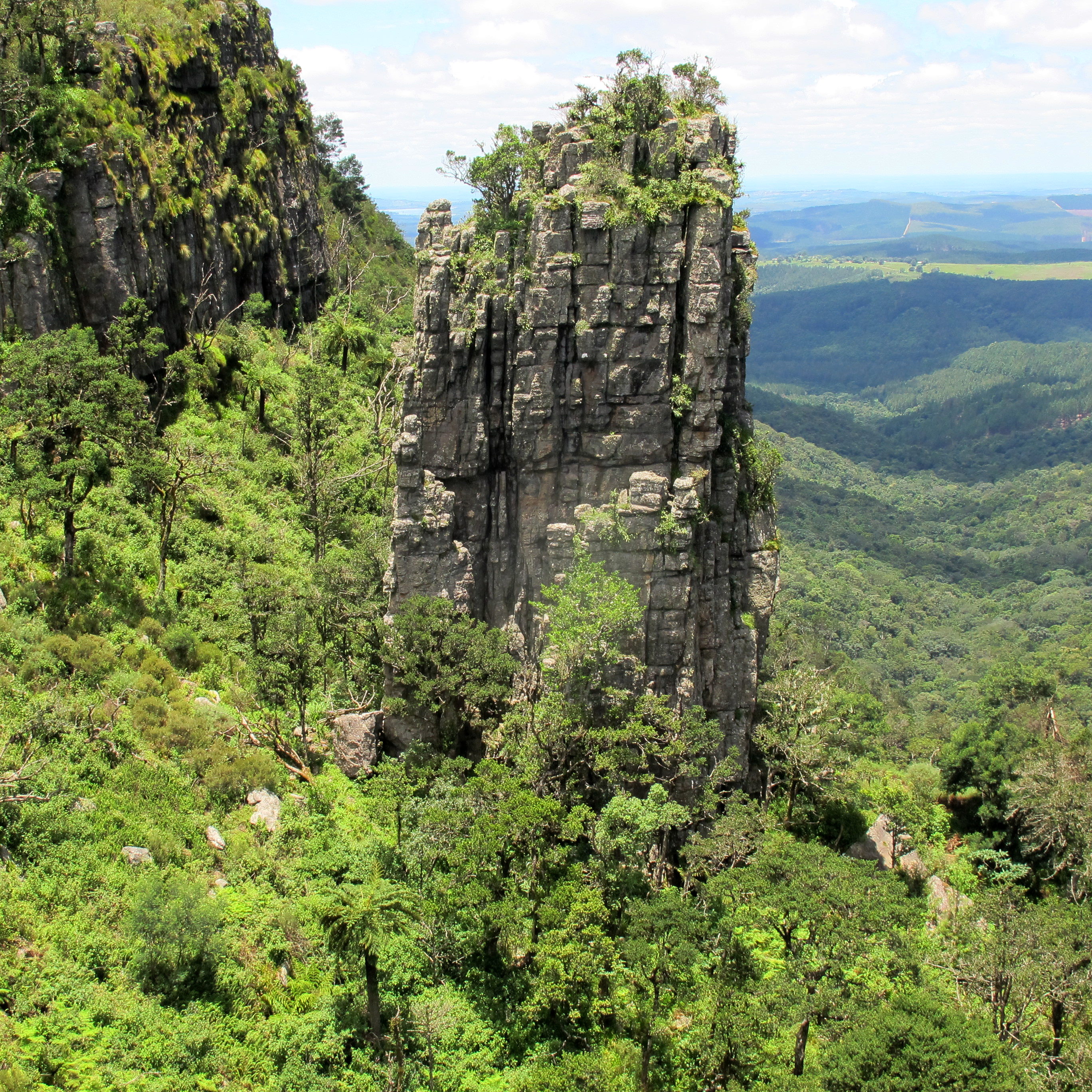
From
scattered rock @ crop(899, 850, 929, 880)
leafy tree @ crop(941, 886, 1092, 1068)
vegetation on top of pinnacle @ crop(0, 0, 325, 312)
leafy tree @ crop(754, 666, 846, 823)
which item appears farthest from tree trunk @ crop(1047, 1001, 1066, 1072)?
vegetation on top of pinnacle @ crop(0, 0, 325, 312)

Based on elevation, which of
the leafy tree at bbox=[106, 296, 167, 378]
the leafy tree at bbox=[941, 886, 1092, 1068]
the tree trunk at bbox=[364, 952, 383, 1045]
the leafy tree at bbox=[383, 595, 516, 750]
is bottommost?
the leafy tree at bbox=[941, 886, 1092, 1068]

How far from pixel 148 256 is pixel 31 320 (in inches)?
314

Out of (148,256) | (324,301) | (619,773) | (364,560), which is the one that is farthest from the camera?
(324,301)

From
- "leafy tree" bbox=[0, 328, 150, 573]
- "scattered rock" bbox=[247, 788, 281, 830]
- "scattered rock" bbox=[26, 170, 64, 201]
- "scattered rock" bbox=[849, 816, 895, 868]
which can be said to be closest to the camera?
"scattered rock" bbox=[247, 788, 281, 830]

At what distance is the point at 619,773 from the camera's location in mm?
27047

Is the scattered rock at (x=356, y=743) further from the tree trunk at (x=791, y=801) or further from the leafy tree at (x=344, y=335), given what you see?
the leafy tree at (x=344, y=335)

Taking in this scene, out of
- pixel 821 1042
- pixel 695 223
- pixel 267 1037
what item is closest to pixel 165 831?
pixel 267 1037

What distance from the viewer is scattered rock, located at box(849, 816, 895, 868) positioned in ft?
115

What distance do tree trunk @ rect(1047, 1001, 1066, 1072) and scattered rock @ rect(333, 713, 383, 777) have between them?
69.8 ft

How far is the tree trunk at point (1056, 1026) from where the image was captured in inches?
973

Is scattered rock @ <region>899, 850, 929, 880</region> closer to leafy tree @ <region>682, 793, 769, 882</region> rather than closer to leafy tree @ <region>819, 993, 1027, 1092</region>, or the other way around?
leafy tree @ <region>682, 793, 769, 882</region>

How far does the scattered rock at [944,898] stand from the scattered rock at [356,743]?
20863mm

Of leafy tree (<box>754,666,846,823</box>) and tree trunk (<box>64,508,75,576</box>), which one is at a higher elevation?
tree trunk (<box>64,508,75,576</box>)

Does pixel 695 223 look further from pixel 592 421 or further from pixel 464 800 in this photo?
pixel 464 800
